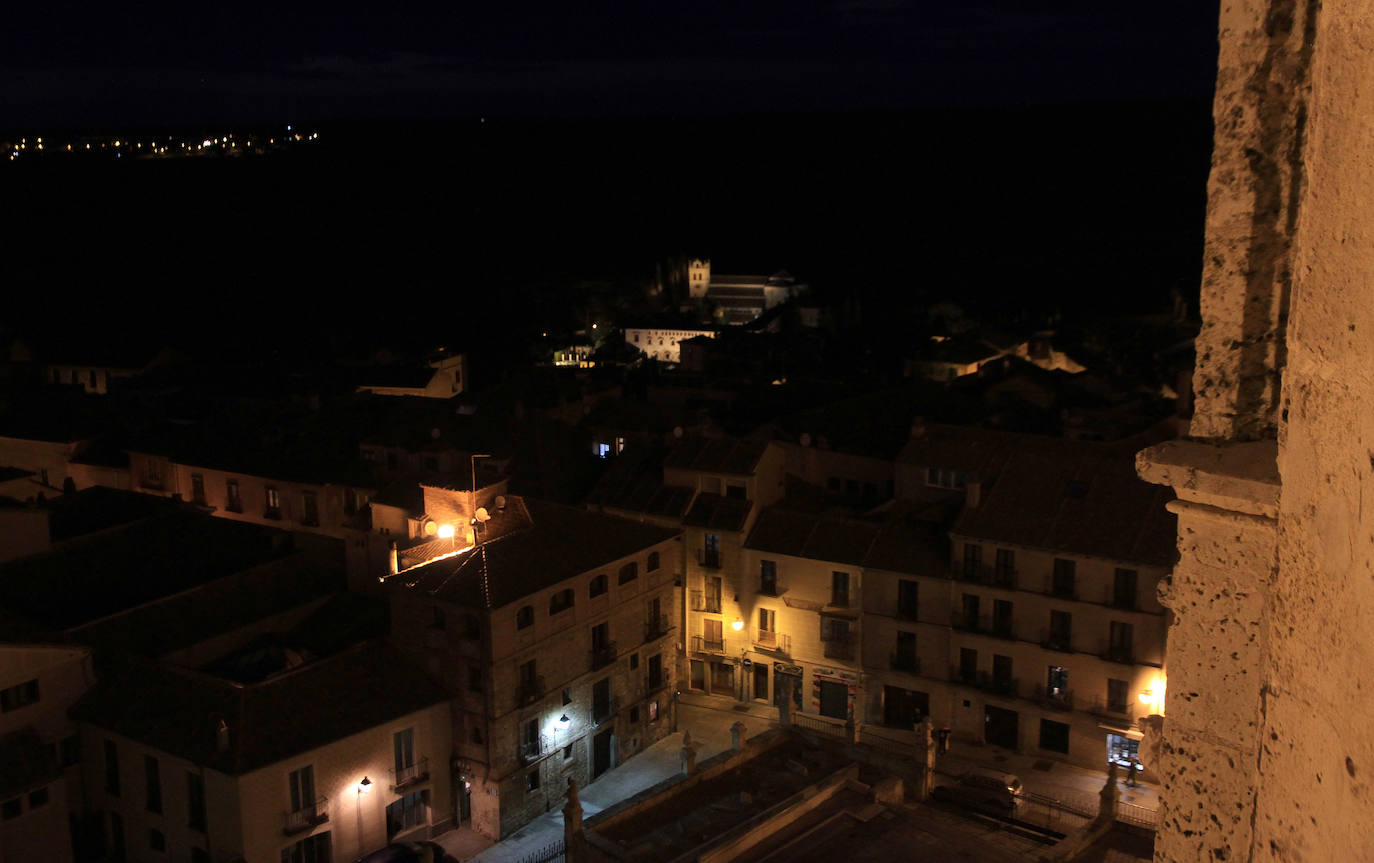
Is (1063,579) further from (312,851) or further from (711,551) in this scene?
(312,851)

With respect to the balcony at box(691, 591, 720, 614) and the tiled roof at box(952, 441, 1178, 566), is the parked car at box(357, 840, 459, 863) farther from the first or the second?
the tiled roof at box(952, 441, 1178, 566)

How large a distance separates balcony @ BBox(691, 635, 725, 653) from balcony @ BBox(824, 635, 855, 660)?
3404 mm

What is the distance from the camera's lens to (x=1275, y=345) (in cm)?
491

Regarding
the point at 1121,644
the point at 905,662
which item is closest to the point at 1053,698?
the point at 1121,644

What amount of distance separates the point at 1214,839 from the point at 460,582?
24.4 metres

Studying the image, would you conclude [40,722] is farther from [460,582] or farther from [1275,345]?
[1275,345]

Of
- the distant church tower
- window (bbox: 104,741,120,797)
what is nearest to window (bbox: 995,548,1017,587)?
window (bbox: 104,741,120,797)

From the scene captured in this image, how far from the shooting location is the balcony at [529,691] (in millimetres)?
27766

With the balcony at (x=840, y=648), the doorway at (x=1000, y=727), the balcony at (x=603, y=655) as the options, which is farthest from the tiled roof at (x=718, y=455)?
the doorway at (x=1000, y=727)

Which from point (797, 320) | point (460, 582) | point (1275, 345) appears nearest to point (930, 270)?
point (797, 320)

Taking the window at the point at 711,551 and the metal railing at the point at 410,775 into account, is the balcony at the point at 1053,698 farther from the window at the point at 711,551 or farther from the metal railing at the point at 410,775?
the metal railing at the point at 410,775

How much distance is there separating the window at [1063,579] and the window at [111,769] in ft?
73.6

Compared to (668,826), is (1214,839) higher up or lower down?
higher up

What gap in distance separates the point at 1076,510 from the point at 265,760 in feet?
65.8
